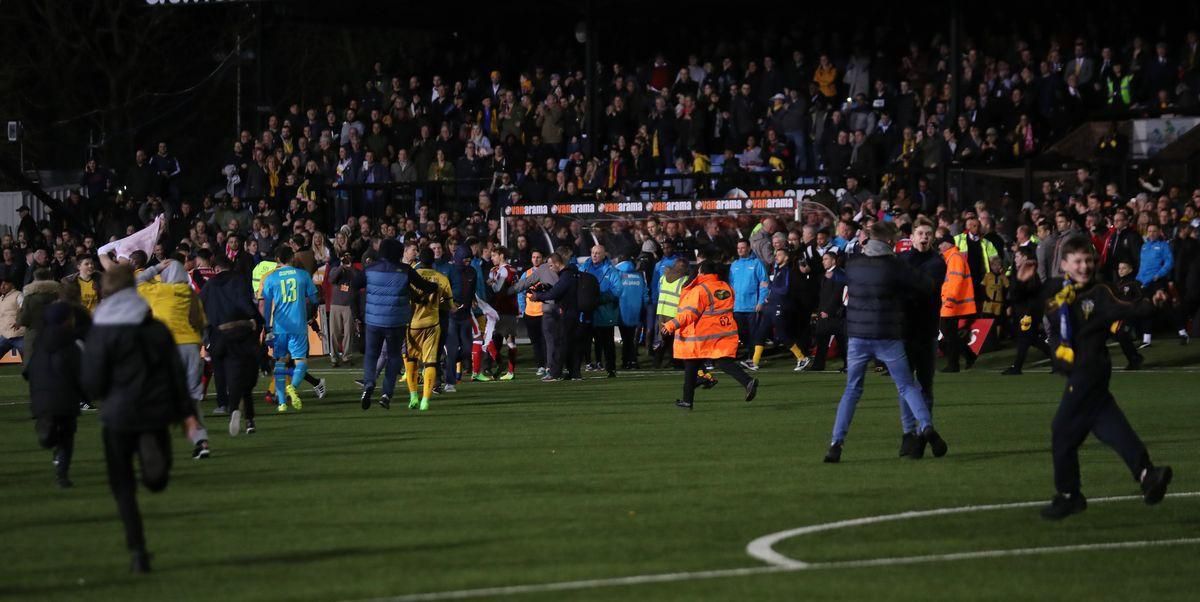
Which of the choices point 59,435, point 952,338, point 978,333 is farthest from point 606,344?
point 59,435

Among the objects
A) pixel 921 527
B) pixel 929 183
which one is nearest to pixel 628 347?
pixel 929 183

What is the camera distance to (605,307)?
28.3 m

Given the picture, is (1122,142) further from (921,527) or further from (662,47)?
(921,527)

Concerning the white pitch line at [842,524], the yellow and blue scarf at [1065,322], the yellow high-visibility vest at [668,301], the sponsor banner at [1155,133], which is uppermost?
the sponsor banner at [1155,133]

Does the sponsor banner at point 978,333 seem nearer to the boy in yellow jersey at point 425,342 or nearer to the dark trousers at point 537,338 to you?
the dark trousers at point 537,338

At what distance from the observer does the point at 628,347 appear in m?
29.5

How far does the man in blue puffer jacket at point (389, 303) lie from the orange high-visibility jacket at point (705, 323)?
9.55 feet

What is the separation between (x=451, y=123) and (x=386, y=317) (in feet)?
60.8

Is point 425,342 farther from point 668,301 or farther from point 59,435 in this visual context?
point 59,435

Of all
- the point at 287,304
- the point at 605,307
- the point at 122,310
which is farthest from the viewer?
the point at 605,307

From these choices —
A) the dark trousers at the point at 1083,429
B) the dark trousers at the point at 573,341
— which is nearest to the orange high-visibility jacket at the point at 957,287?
the dark trousers at the point at 573,341

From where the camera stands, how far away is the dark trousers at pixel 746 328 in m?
28.8

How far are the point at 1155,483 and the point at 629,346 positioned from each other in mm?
18409

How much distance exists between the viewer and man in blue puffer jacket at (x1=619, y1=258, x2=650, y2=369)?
95.0 ft
